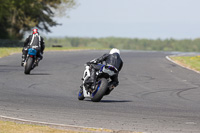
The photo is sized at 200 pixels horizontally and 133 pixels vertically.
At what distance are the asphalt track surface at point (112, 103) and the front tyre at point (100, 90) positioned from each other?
19cm

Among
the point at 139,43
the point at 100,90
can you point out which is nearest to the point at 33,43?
the point at 100,90

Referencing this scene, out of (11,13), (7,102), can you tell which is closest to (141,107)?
(7,102)

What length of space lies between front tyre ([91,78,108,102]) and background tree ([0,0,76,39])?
47.3 meters

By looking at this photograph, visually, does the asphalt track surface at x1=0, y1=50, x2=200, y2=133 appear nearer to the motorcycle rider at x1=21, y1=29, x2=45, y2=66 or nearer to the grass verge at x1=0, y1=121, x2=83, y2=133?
the grass verge at x1=0, y1=121, x2=83, y2=133

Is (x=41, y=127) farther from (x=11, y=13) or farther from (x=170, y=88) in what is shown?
(x=11, y=13)

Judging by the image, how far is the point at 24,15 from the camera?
6681 cm

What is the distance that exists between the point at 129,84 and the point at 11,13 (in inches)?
1995

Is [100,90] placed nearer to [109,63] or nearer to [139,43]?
[109,63]

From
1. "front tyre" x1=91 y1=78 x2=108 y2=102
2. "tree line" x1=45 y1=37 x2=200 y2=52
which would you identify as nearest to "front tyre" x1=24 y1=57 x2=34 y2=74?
"front tyre" x1=91 y1=78 x2=108 y2=102

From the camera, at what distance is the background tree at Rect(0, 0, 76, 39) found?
6080 cm

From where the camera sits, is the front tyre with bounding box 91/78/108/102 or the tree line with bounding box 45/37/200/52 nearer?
the front tyre with bounding box 91/78/108/102

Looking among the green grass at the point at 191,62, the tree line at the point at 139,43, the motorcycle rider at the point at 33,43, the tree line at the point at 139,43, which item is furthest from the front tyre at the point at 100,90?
the tree line at the point at 139,43

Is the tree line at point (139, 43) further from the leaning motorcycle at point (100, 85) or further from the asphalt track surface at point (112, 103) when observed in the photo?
the leaning motorcycle at point (100, 85)

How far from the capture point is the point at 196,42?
363 ft
